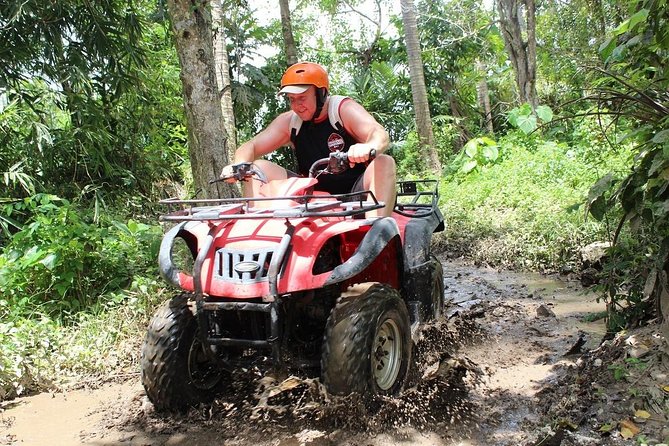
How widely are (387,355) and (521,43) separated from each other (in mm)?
10241

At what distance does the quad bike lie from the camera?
9.20 feet

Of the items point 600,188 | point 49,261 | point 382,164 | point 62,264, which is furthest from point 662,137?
point 62,264

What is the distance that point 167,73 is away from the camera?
10.0 m

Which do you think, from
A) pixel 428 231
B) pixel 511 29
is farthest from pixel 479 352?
pixel 511 29

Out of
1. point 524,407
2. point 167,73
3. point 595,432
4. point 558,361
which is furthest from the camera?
point 167,73

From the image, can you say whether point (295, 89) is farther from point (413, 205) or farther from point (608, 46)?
point (608, 46)

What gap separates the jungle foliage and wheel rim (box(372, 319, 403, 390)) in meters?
1.33

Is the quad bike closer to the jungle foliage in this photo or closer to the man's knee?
the man's knee

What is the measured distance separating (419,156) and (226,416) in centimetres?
1120

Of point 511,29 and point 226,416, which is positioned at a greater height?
point 511,29

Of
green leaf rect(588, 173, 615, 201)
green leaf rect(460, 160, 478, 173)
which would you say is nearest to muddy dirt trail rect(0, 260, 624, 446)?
green leaf rect(588, 173, 615, 201)

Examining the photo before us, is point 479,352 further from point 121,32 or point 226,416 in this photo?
point 121,32

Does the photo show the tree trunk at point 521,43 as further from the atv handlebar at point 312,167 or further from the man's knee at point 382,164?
the atv handlebar at point 312,167

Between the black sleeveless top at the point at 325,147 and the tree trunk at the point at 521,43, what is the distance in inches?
351
